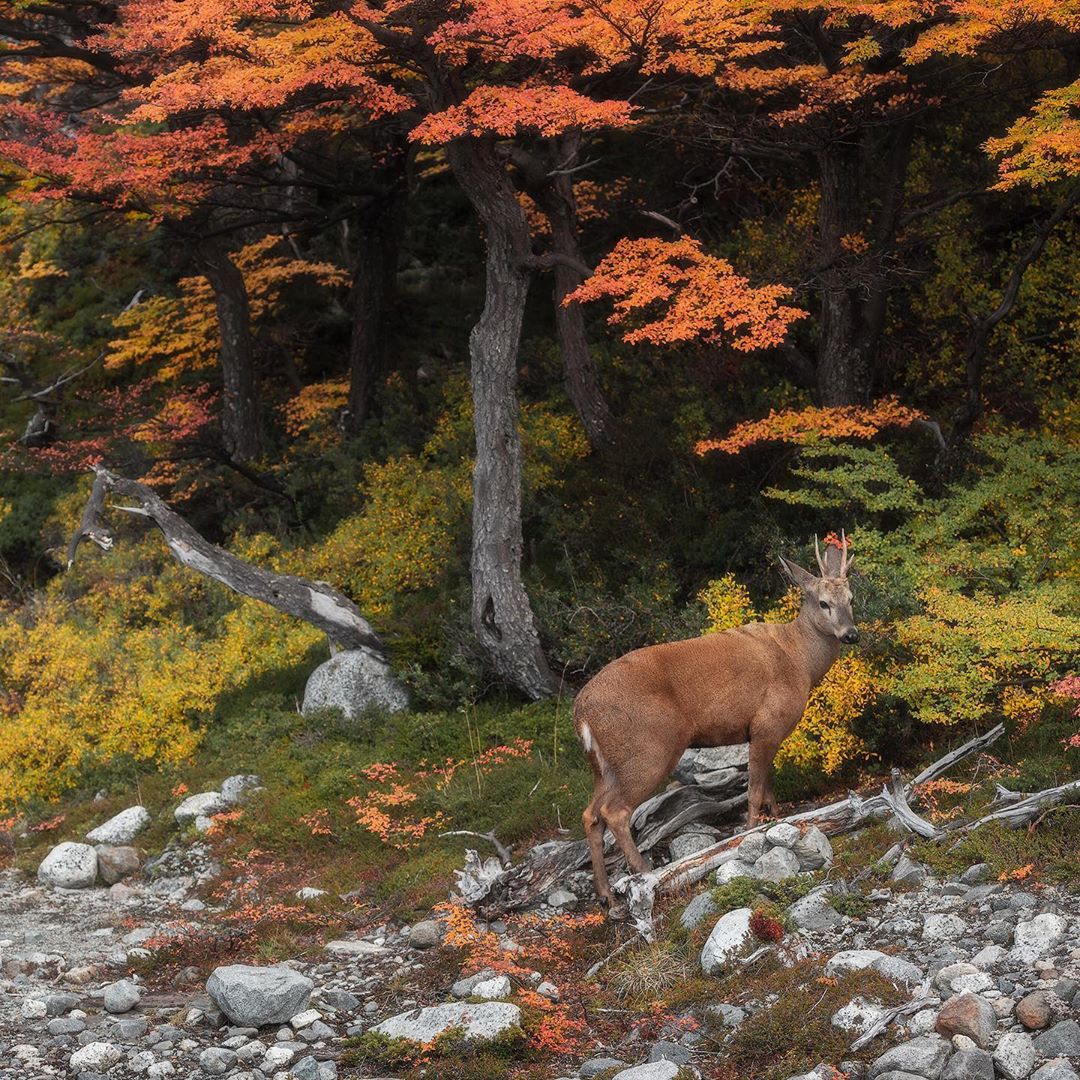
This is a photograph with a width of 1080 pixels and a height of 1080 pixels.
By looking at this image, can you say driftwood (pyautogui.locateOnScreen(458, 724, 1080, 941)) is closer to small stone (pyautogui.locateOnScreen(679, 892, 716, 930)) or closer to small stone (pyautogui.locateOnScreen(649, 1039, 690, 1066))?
small stone (pyautogui.locateOnScreen(679, 892, 716, 930))

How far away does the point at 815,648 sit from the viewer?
891 cm

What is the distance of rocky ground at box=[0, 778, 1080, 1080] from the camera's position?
6098mm

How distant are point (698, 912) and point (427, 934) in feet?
6.21

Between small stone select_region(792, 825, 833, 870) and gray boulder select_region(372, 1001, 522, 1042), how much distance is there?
196 centimetres

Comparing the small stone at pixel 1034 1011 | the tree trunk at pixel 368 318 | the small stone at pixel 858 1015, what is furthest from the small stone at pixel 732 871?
the tree trunk at pixel 368 318

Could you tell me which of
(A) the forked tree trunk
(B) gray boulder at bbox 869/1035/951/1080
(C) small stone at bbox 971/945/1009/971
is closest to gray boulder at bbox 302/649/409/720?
(A) the forked tree trunk

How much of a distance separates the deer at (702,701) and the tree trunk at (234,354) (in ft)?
36.0

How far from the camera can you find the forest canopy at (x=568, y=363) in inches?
439

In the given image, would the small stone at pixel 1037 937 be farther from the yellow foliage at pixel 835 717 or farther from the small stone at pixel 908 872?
the yellow foliage at pixel 835 717

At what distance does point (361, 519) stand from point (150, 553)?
3.01 m

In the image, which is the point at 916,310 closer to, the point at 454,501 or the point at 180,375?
the point at 454,501

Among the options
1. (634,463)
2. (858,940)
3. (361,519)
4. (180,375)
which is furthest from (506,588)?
(180,375)

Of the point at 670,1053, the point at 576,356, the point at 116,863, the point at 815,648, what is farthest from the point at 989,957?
the point at 576,356

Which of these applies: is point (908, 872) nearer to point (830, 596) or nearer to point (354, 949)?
point (830, 596)
